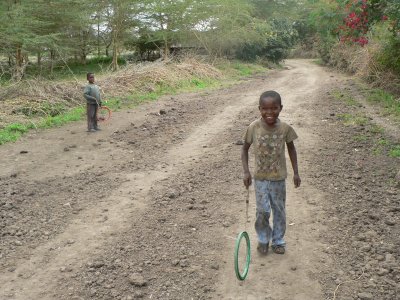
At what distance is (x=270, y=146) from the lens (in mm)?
3934

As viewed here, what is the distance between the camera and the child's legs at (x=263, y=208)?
4.03 m

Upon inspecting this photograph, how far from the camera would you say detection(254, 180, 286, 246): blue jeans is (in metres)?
4.02

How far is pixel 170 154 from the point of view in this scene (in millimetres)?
8102

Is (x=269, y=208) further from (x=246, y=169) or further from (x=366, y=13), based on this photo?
(x=366, y=13)

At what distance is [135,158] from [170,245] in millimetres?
3686

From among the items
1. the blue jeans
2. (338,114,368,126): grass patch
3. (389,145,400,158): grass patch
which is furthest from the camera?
(338,114,368,126): grass patch

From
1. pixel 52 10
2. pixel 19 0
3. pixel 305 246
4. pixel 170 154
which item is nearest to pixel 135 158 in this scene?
pixel 170 154

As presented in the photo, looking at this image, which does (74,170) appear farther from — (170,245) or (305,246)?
(305,246)

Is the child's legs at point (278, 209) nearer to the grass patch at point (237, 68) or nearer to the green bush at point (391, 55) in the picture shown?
the green bush at point (391, 55)

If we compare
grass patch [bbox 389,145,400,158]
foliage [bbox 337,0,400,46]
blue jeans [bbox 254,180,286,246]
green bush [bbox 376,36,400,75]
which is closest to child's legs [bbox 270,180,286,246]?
blue jeans [bbox 254,180,286,246]

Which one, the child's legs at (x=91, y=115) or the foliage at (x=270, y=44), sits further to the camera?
the foliage at (x=270, y=44)

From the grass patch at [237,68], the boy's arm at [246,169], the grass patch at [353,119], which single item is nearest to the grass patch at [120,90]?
the grass patch at [237,68]

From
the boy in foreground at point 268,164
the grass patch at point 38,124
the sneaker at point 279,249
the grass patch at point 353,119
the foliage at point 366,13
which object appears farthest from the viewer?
the grass patch at point 353,119

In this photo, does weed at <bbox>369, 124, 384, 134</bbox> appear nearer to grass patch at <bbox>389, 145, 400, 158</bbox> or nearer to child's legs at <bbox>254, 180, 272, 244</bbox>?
grass patch at <bbox>389, 145, 400, 158</bbox>
